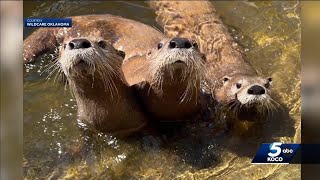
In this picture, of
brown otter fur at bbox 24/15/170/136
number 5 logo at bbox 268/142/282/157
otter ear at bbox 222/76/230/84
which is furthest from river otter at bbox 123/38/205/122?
number 5 logo at bbox 268/142/282/157

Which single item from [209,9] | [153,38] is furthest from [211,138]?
[209,9]

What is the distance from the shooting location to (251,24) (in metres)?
5.63

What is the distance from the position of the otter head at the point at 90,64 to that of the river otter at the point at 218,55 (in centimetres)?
89

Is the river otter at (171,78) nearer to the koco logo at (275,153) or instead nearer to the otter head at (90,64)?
the otter head at (90,64)

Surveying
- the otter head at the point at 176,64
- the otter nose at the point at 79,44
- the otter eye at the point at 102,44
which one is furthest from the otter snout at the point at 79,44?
the otter head at the point at 176,64

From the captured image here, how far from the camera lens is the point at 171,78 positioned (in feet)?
12.4

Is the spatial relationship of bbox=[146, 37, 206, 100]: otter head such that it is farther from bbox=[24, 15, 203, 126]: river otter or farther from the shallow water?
the shallow water

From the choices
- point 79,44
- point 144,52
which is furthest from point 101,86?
point 144,52

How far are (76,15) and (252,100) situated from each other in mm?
2058

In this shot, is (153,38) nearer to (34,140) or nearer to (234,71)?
(234,71)

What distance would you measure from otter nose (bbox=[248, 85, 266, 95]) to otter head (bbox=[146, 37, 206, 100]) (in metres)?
0.41

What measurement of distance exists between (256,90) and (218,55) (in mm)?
911

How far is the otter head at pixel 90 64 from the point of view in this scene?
3477 mm

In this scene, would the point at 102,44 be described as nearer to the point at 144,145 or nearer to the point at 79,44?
the point at 79,44
